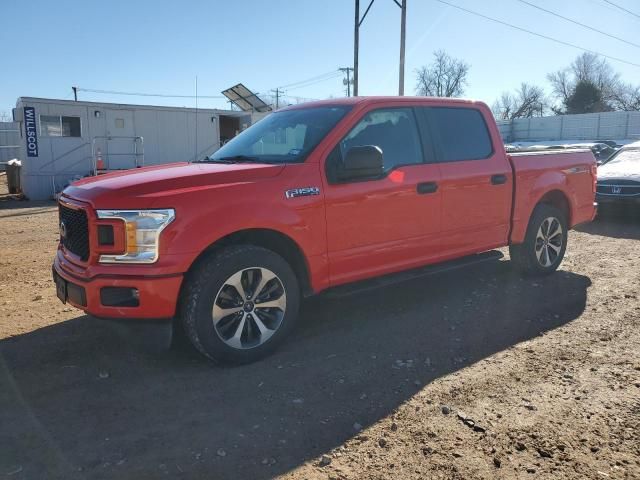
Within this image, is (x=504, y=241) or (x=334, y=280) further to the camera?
(x=504, y=241)

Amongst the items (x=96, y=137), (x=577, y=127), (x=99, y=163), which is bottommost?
(x=99, y=163)

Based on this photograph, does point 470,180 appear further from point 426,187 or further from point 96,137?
point 96,137

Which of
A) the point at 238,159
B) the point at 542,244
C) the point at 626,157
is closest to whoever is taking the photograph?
the point at 238,159

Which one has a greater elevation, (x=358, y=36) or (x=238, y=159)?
(x=358, y=36)

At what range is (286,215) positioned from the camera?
3.99 metres

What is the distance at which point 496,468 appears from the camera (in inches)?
Answer: 106

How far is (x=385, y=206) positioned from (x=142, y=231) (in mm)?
2020

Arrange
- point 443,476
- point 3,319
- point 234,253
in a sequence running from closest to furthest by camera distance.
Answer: point 443,476 < point 234,253 < point 3,319

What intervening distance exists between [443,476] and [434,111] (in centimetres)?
356

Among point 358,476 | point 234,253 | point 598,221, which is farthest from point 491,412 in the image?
point 598,221

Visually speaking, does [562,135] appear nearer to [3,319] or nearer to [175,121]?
[175,121]

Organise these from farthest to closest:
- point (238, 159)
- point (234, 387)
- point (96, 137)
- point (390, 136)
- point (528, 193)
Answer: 1. point (96, 137)
2. point (528, 193)
3. point (390, 136)
4. point (238, 159)
5. point (234, 387)

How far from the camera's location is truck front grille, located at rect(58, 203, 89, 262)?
146 inches

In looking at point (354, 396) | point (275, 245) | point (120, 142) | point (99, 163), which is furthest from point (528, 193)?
point (120, 142)
